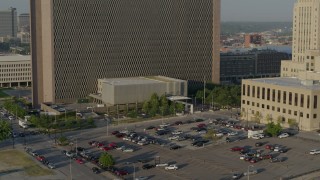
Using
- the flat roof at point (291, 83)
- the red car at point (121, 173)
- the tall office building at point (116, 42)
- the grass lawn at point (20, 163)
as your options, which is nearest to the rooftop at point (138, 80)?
the tall office building at point (116, 42)

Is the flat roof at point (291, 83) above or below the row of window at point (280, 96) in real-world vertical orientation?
above

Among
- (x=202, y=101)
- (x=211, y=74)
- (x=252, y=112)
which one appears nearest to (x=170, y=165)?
(x=252, y=112)

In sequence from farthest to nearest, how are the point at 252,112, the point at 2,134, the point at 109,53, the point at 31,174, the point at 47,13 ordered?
1. the point at 109,53
2. the point at 47,13
3. the point at 252,112
4. the point at 2,134
5. the point at 31,174

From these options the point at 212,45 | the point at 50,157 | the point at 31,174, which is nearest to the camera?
the point at 31,174

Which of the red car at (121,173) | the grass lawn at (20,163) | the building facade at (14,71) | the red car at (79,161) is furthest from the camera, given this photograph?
the building facade at (14,71)

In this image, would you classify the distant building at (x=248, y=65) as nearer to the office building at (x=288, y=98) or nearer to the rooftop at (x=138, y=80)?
the rooftop at (x=138, y=80)

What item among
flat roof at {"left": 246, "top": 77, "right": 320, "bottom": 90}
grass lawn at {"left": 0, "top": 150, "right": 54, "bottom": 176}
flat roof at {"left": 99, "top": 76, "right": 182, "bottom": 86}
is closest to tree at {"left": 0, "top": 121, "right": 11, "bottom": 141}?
grass lawn at {"left": 0, "top": 150, "right": 54, "bottom": 176}

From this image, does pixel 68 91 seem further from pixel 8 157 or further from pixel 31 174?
pixel 31 174
